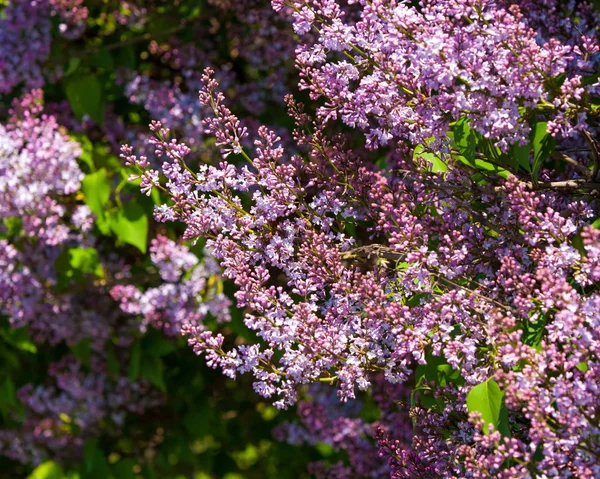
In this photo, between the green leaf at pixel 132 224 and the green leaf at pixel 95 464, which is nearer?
the green leaf at pixel 132 224

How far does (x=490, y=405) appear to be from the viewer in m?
1.92

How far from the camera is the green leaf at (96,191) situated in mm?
3992

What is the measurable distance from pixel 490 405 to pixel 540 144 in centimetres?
64

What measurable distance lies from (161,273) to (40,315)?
742 mm

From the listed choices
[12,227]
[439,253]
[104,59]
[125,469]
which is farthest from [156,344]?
[439,253]

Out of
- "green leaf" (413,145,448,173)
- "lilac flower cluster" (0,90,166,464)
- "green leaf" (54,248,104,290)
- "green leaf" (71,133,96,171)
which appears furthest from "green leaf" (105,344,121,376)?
"green leaf" (413,145,448,173)

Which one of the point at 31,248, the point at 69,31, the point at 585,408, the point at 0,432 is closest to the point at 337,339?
the point at 585,408

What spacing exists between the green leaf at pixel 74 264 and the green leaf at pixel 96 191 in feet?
0.86

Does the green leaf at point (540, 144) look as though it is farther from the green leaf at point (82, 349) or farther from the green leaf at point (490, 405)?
the green leaf at point (82, 349)

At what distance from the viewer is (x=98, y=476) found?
4754 millimetres

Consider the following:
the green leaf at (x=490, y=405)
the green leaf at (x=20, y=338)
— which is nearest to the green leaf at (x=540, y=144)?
the green leaf at (x=490, y=405)

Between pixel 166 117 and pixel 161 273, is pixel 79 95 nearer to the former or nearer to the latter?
pixel 166 117

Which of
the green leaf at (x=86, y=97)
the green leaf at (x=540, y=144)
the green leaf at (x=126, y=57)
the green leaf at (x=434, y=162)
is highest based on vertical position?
the green leaf at (x=126, y=57)

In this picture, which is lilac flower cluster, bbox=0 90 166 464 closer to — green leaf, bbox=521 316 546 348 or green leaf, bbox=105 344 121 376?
green leaf, bbox=105 344 121 376
